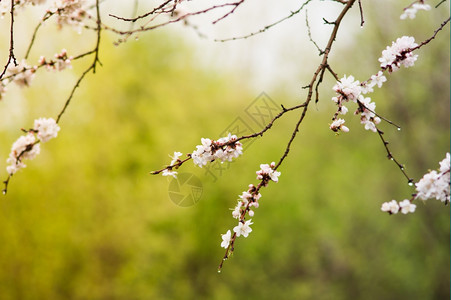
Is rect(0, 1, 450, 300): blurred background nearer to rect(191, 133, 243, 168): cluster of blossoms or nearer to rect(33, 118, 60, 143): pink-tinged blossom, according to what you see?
rect(33, 118, 60, 143): pink-tinged blossom

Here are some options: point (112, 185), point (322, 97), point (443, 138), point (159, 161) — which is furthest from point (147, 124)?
point (443, 138)

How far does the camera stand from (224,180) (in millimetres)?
8523

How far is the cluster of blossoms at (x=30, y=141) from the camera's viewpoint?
2.27 metres

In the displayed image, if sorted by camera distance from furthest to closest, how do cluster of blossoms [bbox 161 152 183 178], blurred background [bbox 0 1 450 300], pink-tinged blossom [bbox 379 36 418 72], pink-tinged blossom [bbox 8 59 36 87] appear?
1. blurred background [bbox 0 1 450 300]
2. pink-tinged blossom [bbox 8 59 36 87]
3. pink-tinged blossom [bbox 379 36 418 72]
4. cluster of blossoms [bbox 161 152 183 178]

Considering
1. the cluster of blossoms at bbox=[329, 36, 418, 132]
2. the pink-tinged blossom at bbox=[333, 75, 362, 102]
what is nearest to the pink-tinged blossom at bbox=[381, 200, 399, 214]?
the cluster of blossoms at bbox=[329, 36, 418, 132]

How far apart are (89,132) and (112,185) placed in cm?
113

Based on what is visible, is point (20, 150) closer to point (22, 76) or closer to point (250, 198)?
point (22, 76)

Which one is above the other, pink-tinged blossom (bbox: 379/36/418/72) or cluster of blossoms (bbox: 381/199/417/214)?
pink-tinged blossom (bbox: 379/36/418/72)

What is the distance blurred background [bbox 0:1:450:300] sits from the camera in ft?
25.1

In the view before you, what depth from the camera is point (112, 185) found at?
814cm

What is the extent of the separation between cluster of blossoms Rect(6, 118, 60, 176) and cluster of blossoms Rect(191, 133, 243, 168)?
95 cm

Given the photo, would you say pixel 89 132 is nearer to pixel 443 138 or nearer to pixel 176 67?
pixel 176 67

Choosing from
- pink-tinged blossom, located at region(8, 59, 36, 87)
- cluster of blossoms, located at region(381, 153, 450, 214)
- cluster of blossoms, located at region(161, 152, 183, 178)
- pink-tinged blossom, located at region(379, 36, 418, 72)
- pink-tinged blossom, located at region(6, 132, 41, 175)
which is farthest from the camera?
pink-tinged blossom, located at region(8, 59, 36, 87)

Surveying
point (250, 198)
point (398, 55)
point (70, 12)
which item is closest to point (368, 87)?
point (398, 55)
